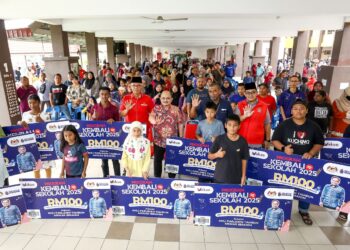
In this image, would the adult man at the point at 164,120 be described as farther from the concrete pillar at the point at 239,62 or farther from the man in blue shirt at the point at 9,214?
the concrete pillar at the point at 239,62

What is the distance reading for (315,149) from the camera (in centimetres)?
367

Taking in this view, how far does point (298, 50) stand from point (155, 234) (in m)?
13.1

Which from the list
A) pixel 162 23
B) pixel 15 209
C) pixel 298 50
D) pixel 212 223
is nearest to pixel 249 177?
pixel 212 223

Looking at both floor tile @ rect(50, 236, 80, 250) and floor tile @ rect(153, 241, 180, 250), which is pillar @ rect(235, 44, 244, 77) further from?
floor tile @ rect(50, 236, 80, 250)

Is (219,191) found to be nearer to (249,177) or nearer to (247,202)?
(247,202)

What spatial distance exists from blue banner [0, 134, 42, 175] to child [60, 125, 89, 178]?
34.7 inches

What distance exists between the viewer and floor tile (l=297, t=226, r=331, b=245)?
11.7 ft

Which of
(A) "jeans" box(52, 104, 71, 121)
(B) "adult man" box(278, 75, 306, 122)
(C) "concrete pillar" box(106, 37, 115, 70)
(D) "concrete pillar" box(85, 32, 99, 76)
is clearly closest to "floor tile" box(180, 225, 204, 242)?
(B) "adult man" box(278, 75, 306, 122)

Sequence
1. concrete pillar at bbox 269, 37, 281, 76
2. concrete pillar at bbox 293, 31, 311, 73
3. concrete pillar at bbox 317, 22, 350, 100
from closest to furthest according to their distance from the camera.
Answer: concrete pillar at bbox 317, 22, 350, 100 < concrete pillar at bbox 293, 31, 311, 73 < concrete pillar at bbox 269, 37, 281, 76

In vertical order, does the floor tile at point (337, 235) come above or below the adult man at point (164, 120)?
below

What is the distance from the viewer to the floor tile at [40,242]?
3416 millimetres

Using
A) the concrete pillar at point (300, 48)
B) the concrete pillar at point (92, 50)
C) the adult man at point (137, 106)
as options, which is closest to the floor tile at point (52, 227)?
the adult man at point (137, 106)

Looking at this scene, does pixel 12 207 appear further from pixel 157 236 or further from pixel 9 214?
pixel 157 236

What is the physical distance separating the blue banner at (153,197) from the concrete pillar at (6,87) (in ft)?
13.1
